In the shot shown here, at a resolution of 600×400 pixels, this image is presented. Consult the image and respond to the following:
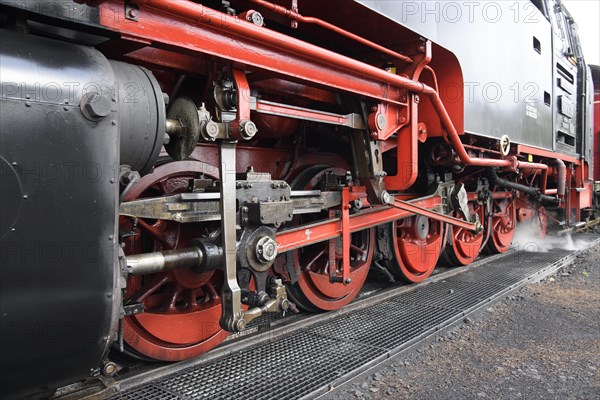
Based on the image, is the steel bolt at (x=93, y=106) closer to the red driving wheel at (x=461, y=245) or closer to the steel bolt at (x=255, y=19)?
the steel bolt at (x=255, y=19)

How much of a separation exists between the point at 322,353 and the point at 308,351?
0.09m

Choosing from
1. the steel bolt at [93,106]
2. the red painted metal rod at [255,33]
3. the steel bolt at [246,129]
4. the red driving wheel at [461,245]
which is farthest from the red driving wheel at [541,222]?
the steel bolt at [93,106]

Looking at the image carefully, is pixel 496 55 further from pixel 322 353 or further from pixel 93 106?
pixel 93 106

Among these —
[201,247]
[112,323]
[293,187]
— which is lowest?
[112,323]

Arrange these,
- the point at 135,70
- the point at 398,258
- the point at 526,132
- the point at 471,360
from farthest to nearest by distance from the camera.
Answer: the point at 526,132 < the point at 398,258 < the point at 471,360 < the point at 135,70

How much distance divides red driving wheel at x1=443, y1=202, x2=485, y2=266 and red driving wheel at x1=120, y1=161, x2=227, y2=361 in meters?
3.12

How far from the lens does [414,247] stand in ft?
14.2

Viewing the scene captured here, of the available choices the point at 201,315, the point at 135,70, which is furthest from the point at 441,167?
the point at 135,70

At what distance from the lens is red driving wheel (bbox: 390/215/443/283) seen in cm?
419

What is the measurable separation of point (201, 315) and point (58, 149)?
1.55 m

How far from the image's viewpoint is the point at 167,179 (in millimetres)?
2492

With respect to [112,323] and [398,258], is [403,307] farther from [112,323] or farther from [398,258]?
[112,323]

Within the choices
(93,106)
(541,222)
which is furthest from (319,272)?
(541,222)

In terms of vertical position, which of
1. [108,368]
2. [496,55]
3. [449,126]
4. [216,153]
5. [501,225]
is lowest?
[108,368]
